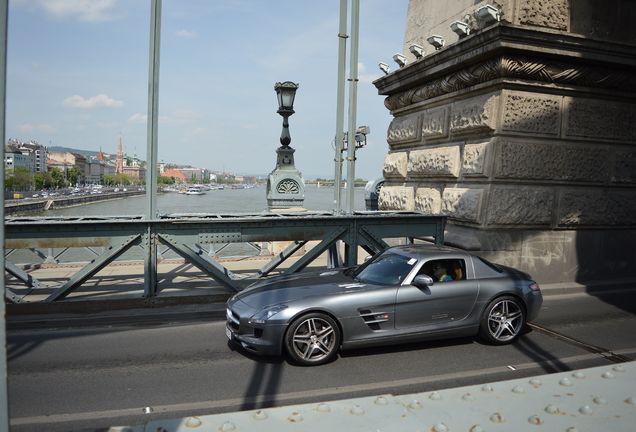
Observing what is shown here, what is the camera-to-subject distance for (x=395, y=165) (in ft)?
39.8

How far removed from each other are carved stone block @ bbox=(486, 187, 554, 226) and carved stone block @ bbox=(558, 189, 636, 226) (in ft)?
1.12

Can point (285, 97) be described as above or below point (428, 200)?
above

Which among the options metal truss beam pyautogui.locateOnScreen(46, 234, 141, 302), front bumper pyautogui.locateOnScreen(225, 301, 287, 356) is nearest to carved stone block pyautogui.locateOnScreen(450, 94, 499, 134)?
front bumper pyautogui.locateOnScreen(225, 301, 287, 356)

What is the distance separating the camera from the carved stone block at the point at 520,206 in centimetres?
907

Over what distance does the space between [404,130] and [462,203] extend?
3.10m

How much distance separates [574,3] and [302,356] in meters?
8.27

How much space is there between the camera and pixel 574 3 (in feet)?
30.1

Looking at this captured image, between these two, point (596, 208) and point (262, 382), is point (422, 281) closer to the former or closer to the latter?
point (262, 382)

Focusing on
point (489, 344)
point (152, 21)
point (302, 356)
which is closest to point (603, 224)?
point (489, 344)

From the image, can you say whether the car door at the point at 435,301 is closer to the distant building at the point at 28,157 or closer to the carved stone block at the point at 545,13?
the carved stone block at the point at 545,13

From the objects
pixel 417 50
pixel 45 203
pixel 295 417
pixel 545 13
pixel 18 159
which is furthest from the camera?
pixel 18 159

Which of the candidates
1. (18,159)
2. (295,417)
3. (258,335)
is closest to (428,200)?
(258,335)

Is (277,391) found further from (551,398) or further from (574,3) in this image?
(574,3)

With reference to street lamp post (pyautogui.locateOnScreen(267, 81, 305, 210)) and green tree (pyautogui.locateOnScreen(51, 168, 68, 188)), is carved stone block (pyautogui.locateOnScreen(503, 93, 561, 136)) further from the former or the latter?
green tree (pyautogui.locateOnScreen(51, 168, 68, 188))
